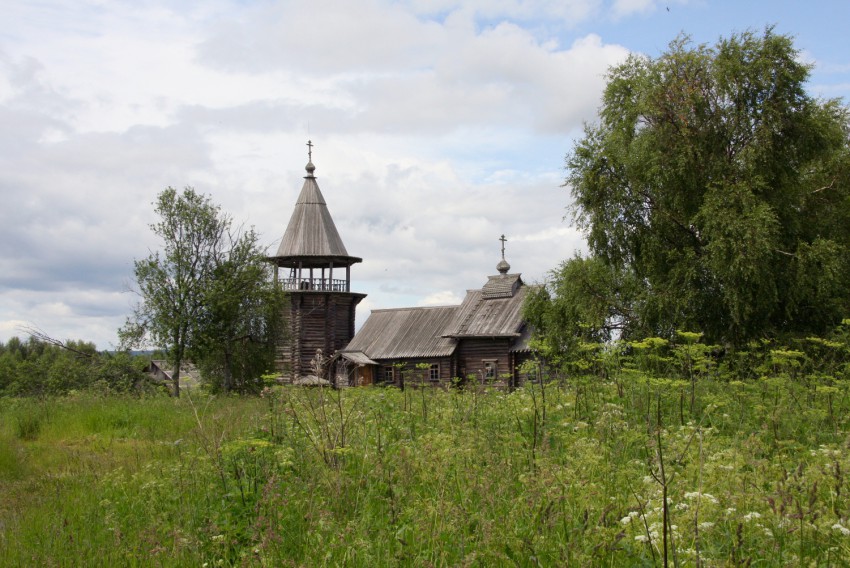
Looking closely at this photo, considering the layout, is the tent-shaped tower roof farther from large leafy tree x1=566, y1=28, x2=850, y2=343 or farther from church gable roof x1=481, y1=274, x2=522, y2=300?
large leafy tree x1=566, y1=28, x2=850, y2=343

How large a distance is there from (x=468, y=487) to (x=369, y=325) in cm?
3825

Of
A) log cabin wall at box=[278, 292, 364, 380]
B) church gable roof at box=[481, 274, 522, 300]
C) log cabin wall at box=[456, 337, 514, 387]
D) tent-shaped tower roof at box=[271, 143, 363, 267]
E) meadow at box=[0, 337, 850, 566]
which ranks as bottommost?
meadow at box=[0, 337, 850, 566]

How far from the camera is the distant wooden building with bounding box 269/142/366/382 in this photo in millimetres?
42625

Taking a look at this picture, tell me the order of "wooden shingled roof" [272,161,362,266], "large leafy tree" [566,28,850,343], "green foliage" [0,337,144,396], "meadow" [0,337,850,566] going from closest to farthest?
"meadow" [0,337,850,566] → "large leafy tree" [566,28,850,343] → "green foliage" [0,337,144,396] → "wooden shingled roof" [272,161,362,266]

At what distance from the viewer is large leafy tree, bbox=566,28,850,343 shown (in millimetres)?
22609

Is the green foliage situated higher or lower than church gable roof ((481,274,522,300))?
lower

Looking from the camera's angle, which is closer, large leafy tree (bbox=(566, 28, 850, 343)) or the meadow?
the meadow

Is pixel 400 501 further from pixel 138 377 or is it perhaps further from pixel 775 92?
pixel 138 377

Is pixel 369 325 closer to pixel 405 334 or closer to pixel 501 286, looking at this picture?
pixel 405 334

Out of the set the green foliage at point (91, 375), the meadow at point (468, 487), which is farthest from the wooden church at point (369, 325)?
the meadow at point (468, 487)

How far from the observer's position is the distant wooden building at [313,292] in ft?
140

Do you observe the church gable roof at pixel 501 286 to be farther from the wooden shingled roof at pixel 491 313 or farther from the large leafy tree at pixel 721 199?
the large leafy tree at pixel 721 199

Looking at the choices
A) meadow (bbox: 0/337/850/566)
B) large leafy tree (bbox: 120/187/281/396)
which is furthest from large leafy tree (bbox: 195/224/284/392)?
meadow (bbox: 0/337/850/566)

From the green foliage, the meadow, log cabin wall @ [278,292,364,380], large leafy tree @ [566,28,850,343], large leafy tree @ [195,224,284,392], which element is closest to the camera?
the meadow
